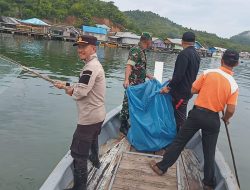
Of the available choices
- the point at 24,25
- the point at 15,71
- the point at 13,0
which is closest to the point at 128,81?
the point at 15,71

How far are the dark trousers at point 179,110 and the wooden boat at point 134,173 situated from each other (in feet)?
2.22

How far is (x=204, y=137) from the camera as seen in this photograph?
190 inches

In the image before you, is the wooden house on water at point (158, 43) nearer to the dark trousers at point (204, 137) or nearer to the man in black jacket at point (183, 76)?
the man in black jacket at point (183, 76)

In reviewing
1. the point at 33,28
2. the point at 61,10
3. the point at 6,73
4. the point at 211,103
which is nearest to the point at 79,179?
the point at 211,103

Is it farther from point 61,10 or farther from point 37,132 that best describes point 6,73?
A: point 61,10

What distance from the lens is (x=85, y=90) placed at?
13.1 ft

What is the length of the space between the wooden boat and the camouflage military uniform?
0.93 metres

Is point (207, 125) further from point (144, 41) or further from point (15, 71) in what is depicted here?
point (15, 71)

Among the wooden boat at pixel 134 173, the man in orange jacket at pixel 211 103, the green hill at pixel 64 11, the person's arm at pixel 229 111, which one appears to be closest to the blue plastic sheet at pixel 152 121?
the wooden boat at pixel 134 173

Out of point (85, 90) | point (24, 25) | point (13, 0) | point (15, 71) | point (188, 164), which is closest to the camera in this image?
point (85, 90)

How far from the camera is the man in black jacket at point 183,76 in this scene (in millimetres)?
5520

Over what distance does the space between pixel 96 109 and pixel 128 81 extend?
99.1 inches

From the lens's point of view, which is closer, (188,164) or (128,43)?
(188,164)

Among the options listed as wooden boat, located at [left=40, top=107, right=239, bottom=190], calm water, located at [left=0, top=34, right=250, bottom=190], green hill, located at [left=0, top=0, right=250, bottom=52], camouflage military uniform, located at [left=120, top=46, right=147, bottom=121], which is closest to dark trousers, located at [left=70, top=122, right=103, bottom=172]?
wooden boat, located at [left=40, top=107, right=239, bottom=190]
